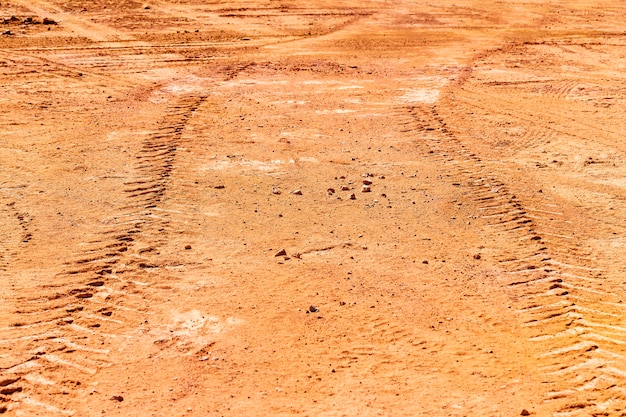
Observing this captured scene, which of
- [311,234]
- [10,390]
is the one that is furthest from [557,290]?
[10,390]

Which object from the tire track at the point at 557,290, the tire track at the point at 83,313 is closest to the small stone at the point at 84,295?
the tire track at the point at 83,313

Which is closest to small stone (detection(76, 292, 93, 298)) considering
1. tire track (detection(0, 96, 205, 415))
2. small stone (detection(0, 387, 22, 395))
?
tire track (detection(0, 96, 205, 415))

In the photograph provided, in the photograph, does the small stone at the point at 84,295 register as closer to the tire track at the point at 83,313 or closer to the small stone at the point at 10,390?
the tire track at the point at 83,313

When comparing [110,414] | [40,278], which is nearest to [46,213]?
[40,278]

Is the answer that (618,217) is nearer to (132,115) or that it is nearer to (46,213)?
(46,213)

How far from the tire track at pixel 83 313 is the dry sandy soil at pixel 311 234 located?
0.02 m

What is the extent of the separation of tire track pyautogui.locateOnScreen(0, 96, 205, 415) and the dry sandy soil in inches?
0.9

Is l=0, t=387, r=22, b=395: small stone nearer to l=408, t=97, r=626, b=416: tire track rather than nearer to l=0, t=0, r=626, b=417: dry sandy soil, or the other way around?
l=0, t=0, r=626, b=417: dry sandy soil

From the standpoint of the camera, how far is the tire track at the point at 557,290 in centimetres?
569

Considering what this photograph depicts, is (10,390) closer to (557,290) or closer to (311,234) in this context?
(311,234)

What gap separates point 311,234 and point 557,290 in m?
2.58

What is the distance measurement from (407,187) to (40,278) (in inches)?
175

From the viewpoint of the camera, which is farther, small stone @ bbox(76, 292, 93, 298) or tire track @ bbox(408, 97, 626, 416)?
small stone @ bbox(76, 292, 93, 298)

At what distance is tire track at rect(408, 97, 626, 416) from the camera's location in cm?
569
